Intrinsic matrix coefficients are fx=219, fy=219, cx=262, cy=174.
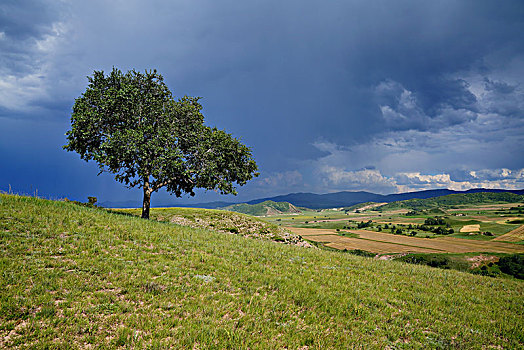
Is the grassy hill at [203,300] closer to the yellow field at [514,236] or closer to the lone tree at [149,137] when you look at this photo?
the lone tree at [149,137]

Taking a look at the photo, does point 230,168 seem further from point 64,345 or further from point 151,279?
point 64,345

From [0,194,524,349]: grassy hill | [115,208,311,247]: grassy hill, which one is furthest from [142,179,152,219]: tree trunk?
[115,208,311,247]: grassy hill

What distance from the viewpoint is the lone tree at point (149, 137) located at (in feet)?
78.7

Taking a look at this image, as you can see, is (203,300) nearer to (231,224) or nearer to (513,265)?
(231,224)

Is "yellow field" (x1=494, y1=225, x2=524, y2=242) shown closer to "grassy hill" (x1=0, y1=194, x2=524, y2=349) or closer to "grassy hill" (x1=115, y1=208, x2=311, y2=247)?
"grassy hill" (x1=115, y1=208, x2=311, y2=247)

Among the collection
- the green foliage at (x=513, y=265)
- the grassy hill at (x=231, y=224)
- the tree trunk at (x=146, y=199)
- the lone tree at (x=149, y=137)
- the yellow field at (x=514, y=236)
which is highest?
the lone tree at (x=149, y=137)

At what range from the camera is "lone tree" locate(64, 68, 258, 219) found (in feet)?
A: 78.7

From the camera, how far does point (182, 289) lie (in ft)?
31.1

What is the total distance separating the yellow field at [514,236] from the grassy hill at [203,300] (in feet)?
409

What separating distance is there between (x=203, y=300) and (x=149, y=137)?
23.6 meters

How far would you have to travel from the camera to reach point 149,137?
27.0 meters

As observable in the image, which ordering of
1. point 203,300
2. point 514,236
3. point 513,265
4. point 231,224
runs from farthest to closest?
point 514,236 → point 513,265 → point 231,224 → point 203,300

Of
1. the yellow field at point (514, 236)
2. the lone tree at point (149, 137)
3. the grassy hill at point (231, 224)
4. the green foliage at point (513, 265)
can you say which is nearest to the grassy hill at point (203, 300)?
the lone tree at point (149, 137)

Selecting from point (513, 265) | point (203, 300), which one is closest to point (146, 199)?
point (203, 300)
